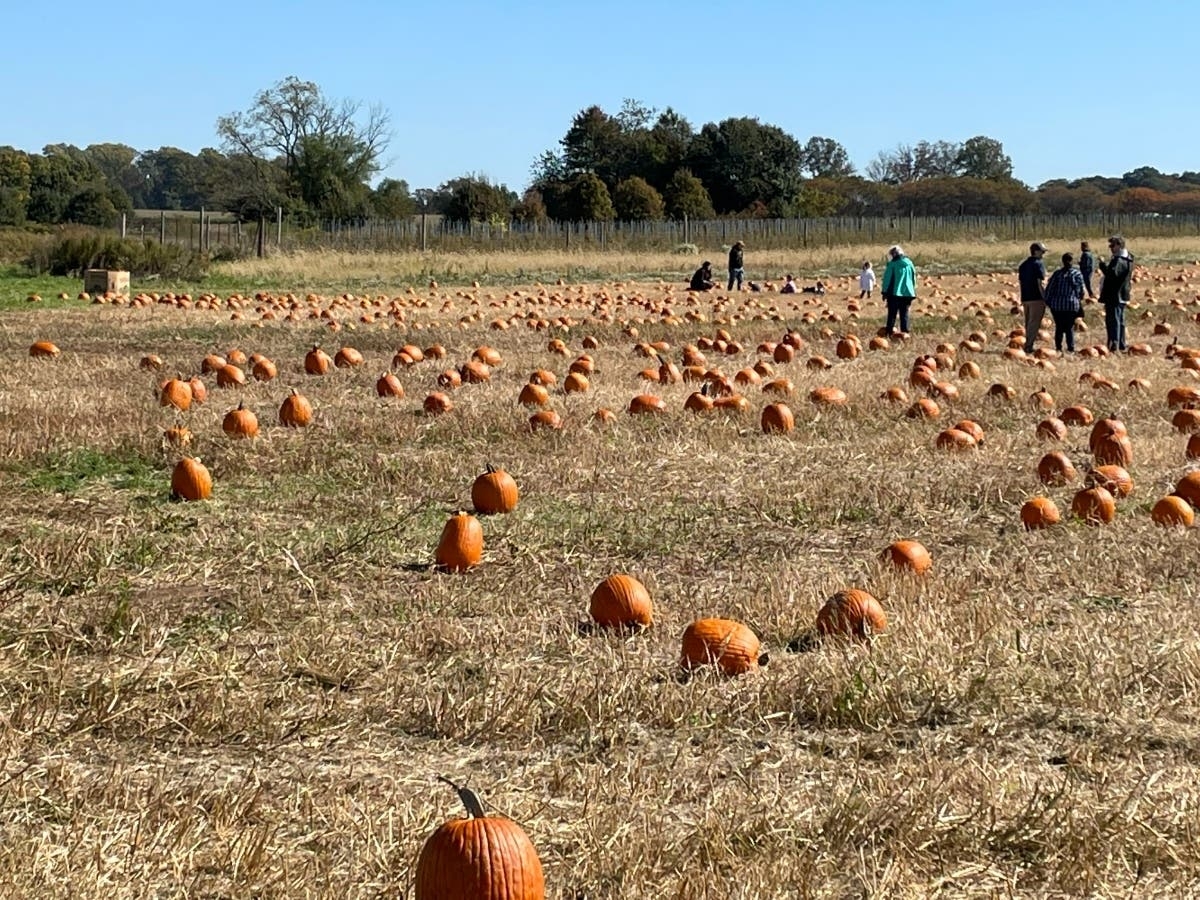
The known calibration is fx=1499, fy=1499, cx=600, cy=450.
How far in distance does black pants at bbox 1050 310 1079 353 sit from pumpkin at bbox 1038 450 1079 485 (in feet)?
29.9

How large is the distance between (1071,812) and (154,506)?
4.86m

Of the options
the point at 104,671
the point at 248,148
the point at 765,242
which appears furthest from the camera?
the point at 248,148

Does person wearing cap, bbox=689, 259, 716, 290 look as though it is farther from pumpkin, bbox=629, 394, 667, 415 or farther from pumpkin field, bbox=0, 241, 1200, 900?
pumpkin, bbox=629, 394, 667, 415

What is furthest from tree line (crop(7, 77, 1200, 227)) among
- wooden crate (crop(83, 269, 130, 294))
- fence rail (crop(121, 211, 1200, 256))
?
wooden crate (crop(83, 269, 130, 294))

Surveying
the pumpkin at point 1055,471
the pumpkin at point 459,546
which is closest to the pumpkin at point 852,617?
the pumpkin at point 459,546

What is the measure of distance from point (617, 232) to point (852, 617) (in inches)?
2050

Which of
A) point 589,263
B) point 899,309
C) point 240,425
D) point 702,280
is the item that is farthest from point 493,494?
point 589,263

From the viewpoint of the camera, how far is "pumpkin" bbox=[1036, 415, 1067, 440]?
9.24 m

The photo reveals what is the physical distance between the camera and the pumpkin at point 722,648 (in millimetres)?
4520

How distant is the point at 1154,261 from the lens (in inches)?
A: 1793

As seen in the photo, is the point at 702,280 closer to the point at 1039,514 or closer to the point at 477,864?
the point at 1039,514

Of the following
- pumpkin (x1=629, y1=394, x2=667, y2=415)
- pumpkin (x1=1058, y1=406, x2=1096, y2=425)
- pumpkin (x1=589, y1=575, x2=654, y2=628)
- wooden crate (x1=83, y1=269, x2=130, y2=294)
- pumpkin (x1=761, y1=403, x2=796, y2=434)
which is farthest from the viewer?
wooden crate (x1=83, y1=269, x2=130, y2=294)

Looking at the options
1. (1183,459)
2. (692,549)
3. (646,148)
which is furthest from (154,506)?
(646,148)

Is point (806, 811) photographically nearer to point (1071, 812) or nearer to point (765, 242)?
point (1071, 812)
